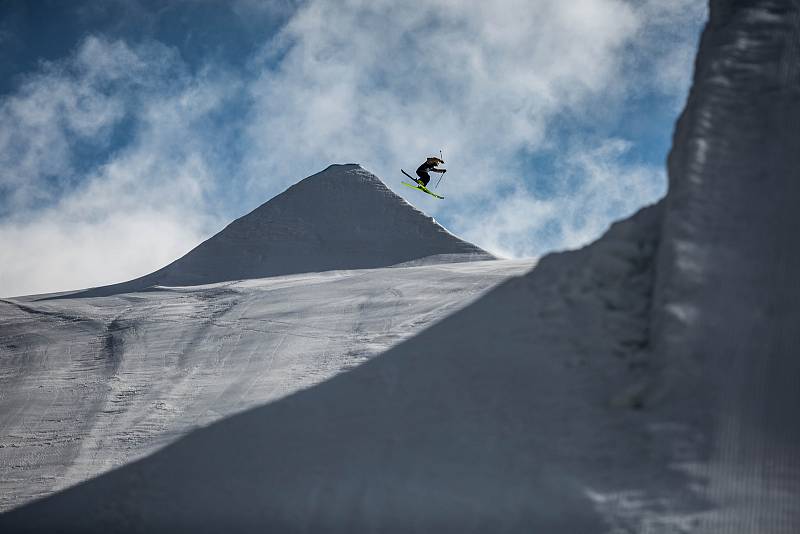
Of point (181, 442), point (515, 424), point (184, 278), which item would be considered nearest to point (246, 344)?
point (181, 442)

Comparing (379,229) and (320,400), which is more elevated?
(379,229)

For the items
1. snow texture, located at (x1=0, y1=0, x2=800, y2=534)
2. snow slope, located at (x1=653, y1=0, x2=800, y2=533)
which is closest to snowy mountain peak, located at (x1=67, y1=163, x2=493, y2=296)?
snow texture, located at (x1=0, y1=0, x2=800, y2=534)

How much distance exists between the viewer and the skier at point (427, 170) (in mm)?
9609

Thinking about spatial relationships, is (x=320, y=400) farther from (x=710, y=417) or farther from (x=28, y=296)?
(x=28, y=296)

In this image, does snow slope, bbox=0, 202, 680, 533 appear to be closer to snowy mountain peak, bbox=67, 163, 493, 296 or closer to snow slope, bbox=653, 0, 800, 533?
snow slope, bbox=653, 0, 800, 533

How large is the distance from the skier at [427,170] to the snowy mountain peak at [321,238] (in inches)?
168

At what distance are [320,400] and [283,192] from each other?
12283mm

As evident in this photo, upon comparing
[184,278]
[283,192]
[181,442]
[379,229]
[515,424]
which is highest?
[283,192]

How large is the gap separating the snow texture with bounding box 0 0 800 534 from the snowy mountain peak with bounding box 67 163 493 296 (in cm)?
741

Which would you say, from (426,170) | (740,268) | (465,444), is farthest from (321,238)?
(740,268)

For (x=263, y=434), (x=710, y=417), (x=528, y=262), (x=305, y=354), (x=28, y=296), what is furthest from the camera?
(x=28, y=296)

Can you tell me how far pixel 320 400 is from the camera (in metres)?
5.17

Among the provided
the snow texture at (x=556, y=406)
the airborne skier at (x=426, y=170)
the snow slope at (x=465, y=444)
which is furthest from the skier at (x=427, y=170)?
the snow slope at (x=465, y=444)

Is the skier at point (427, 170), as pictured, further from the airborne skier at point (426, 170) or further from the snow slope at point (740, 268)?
the snow slope at point (740, 268)
